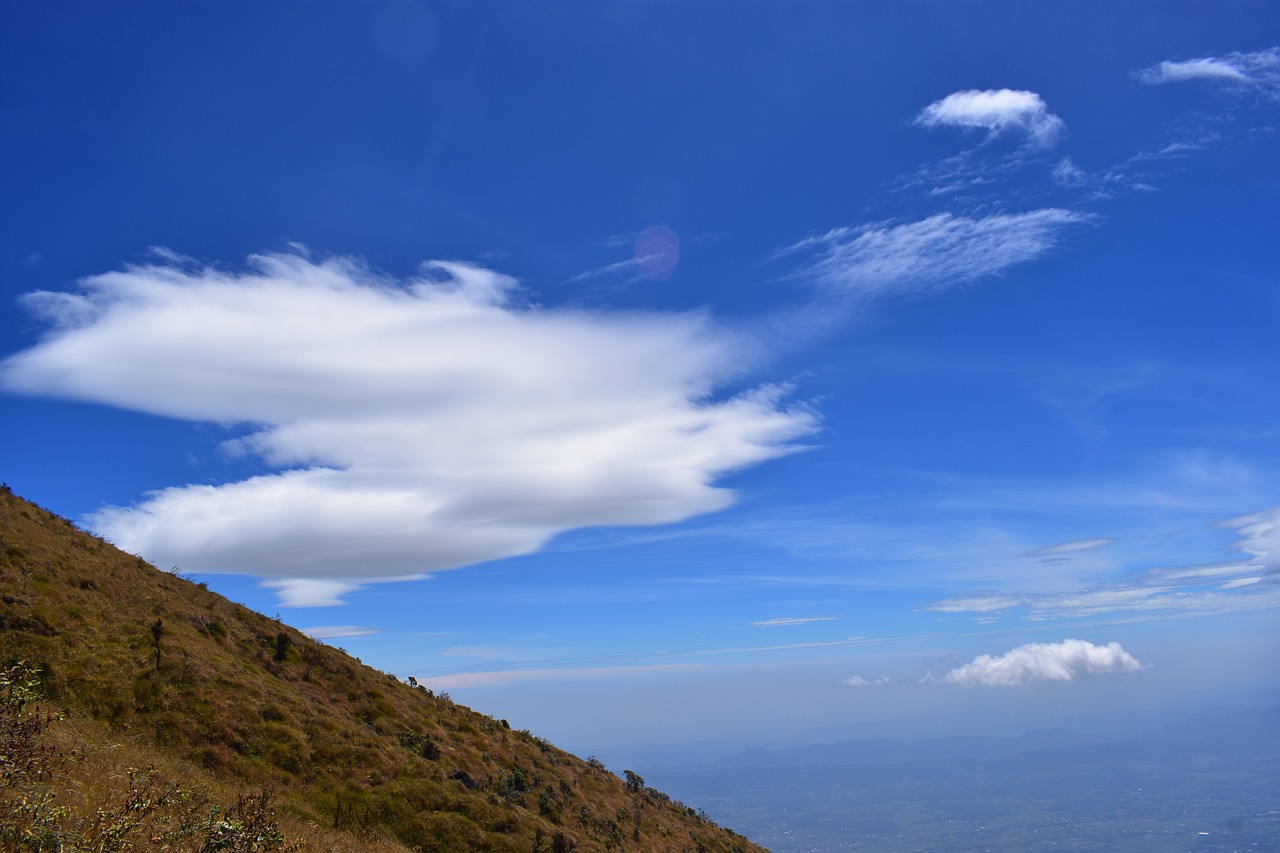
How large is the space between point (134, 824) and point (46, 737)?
35.3 feet

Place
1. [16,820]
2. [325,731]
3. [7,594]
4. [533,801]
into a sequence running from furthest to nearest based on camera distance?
[533,801] < [325,731] < [7,594] < [16,820]

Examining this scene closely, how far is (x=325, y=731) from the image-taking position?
3316 centimetres

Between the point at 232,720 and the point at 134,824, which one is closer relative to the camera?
the point at 134,824

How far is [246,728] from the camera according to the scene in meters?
29.5

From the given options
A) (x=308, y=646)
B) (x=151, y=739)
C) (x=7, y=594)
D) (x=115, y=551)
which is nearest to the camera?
(x=151, y=739)

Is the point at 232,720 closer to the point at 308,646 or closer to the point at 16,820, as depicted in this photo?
the point at 308,646

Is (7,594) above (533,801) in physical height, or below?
above

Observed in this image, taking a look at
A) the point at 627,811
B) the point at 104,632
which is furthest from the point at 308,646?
the point at 627,811

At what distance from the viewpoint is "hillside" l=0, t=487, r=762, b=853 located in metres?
23.4

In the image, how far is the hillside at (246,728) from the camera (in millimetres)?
23375

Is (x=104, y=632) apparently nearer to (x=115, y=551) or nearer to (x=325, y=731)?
(x=325, y=731)

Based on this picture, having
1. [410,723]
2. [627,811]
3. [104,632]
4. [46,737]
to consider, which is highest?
[104,632]

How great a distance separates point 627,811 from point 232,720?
27733 mm

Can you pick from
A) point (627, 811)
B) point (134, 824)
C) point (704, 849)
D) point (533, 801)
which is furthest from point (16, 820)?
point (704, 849)
